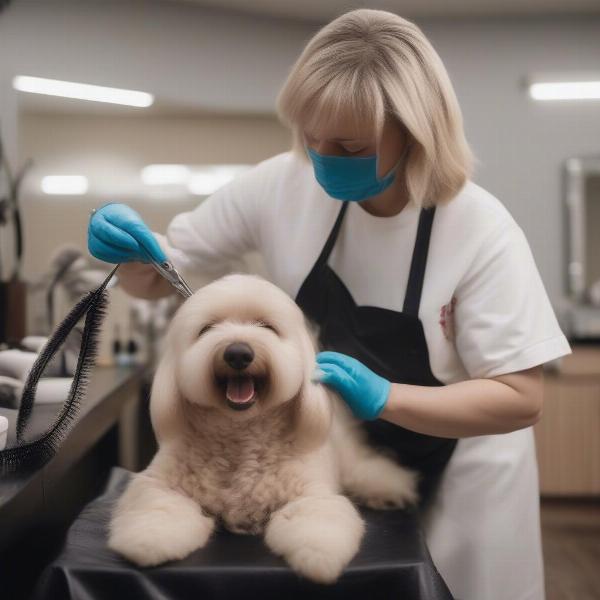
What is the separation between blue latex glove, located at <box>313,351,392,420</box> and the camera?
1.03m

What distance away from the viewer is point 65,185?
351cm

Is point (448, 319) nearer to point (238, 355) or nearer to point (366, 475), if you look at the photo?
point (366, 475)

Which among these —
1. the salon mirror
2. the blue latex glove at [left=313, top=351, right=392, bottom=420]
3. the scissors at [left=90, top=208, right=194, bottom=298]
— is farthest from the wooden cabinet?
the scissors at [left=90, top=208, right=194, bottom=298]

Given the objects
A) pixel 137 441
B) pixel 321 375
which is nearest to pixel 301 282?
pixel 321 375

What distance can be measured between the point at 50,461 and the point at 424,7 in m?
3.50

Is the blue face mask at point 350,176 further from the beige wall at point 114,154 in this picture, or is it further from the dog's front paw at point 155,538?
the beige wall at point 114,154

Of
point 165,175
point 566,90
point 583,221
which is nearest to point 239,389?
point 165,175

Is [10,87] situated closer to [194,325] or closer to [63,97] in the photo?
[63,97]

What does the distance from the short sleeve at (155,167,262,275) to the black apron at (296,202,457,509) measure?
0.21 meters

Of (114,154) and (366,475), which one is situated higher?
(114,154)

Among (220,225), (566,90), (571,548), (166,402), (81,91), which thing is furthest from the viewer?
(566,90)

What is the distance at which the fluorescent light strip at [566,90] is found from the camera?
412cm

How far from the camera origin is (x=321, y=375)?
103 cm

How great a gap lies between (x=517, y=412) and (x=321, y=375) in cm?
35
